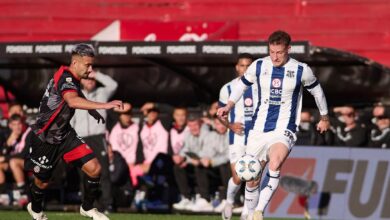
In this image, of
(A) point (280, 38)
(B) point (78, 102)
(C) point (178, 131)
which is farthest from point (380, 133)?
(B) point (78, 102)

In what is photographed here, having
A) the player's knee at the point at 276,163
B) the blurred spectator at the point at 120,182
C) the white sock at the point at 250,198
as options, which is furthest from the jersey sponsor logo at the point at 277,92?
the blurred spectator at the point at 120,182

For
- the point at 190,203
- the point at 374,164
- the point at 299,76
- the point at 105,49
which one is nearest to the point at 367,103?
the point at 374,164

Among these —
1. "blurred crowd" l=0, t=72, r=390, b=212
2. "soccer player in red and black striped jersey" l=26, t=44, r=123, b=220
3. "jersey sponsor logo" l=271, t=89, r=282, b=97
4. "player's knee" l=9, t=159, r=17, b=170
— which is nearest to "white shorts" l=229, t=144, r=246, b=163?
"jersey sponsor logo" l=271, t=89, r=282, b=97

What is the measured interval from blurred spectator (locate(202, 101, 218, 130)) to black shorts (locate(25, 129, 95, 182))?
5212 mm

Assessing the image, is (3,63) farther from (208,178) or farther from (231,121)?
(231,121)

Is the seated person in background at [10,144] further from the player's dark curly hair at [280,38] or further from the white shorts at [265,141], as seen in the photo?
the player's dark curly hair at [280,38]

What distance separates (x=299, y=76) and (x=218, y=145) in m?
5.18

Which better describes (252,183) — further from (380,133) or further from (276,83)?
(380,133)

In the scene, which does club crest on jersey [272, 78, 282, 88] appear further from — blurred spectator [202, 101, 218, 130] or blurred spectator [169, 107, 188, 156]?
blurred spectator [169, 107, 188, 156]

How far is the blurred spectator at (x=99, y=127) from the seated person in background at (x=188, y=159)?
116 cm

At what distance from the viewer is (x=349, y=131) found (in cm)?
1520

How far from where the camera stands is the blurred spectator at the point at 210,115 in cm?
1587

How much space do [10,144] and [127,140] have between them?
1950 millimetres

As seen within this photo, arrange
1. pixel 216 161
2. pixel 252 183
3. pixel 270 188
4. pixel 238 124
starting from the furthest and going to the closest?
pixel 216 161, pixel 238 124, pixel 252 183, pixel 270 188
